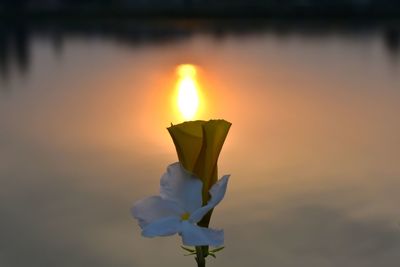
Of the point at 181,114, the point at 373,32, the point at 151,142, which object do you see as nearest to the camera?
the point at 151,142

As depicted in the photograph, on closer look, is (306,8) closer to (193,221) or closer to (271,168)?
(271,168)

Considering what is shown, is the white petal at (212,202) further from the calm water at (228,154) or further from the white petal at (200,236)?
the calm water at (228,154)

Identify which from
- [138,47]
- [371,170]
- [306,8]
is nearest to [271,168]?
[371,170]

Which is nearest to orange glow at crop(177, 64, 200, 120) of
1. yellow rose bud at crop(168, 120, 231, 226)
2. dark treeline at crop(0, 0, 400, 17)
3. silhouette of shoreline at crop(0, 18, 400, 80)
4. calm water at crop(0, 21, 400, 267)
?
calm water at crop(0, 21, 400, 267)

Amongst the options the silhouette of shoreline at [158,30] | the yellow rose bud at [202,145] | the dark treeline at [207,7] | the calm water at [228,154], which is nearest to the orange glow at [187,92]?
the calm water at [228,154]

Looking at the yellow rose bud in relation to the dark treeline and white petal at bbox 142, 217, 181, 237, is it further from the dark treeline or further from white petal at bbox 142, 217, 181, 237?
the dark treeline

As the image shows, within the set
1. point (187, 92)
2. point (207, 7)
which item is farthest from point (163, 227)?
point (207, 7)
